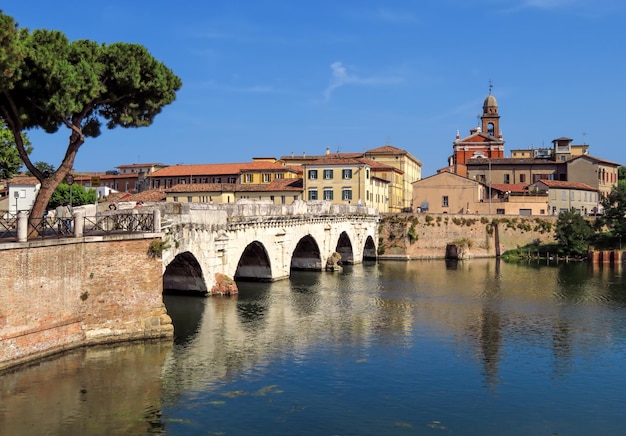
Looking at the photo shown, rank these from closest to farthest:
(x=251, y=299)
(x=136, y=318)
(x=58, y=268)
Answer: (x=58, y=268) → (x=136, y=318) → (x=251, y=299)

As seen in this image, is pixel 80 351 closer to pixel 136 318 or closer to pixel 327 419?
pixel 136 318

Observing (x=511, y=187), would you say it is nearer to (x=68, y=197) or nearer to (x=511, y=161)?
(x=511, y=161)

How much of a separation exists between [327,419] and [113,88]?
19.7 m

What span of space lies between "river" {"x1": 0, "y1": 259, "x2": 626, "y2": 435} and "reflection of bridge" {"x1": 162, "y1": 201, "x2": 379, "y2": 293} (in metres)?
2.04

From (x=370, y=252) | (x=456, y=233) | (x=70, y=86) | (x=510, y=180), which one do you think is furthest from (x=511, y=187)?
(x=70, y=86)

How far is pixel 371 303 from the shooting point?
146 feet

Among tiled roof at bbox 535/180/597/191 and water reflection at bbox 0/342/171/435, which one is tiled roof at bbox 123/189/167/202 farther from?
water reflection at bbox 0/342/171/435

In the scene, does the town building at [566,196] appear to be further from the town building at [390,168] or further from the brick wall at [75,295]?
the brick wall at [75,295]

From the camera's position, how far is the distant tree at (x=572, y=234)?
79.1m

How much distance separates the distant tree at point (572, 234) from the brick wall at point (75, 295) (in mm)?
61331

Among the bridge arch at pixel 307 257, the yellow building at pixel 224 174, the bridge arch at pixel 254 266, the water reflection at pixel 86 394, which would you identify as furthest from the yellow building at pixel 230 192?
the water reflection at pixel 86 394

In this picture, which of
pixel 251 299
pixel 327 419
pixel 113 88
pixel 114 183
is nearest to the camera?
pixel 327 419

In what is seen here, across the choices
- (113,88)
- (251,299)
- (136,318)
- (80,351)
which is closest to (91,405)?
(80,351)

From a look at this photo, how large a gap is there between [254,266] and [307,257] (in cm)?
1141
